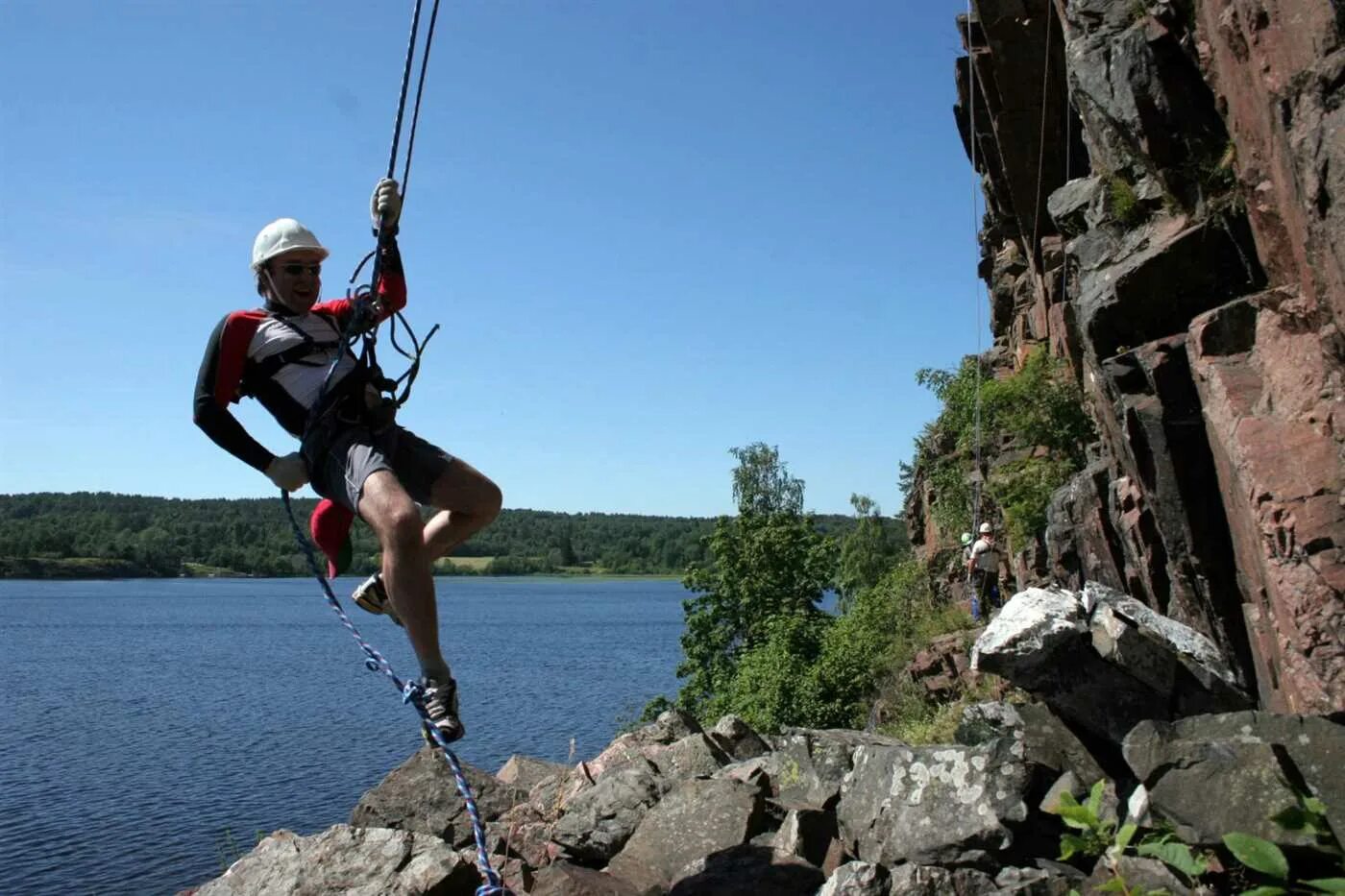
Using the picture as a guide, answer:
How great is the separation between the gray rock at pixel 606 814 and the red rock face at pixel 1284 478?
5108 millimetres

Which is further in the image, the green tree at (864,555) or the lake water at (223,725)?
the green tree at (864,555)

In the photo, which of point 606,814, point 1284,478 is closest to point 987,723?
point 1284,478

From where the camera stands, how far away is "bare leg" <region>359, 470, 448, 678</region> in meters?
6.53

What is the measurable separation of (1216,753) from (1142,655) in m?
2.00

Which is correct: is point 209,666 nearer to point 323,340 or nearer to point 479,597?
point 323,340

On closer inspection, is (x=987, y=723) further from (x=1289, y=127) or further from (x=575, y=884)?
(x=1289, y=127)

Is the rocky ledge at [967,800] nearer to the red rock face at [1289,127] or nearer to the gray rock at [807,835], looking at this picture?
the gray rock at [807,835]

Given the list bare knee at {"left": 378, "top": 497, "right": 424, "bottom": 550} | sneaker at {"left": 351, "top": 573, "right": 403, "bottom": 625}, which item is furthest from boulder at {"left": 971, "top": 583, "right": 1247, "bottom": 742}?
bare knee at {"left": 378, "top": 497, "right": 424, "bottom": 550}

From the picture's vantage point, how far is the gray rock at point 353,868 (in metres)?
8.61

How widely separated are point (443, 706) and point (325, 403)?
1.99 meters

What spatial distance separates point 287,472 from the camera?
23.5 feet

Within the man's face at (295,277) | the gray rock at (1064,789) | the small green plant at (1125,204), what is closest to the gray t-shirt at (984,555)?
the small green plant at (1125,204)

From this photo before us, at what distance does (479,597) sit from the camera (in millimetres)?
153125

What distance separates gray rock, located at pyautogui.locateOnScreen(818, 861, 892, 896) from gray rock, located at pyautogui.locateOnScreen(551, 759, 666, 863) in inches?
96.0
